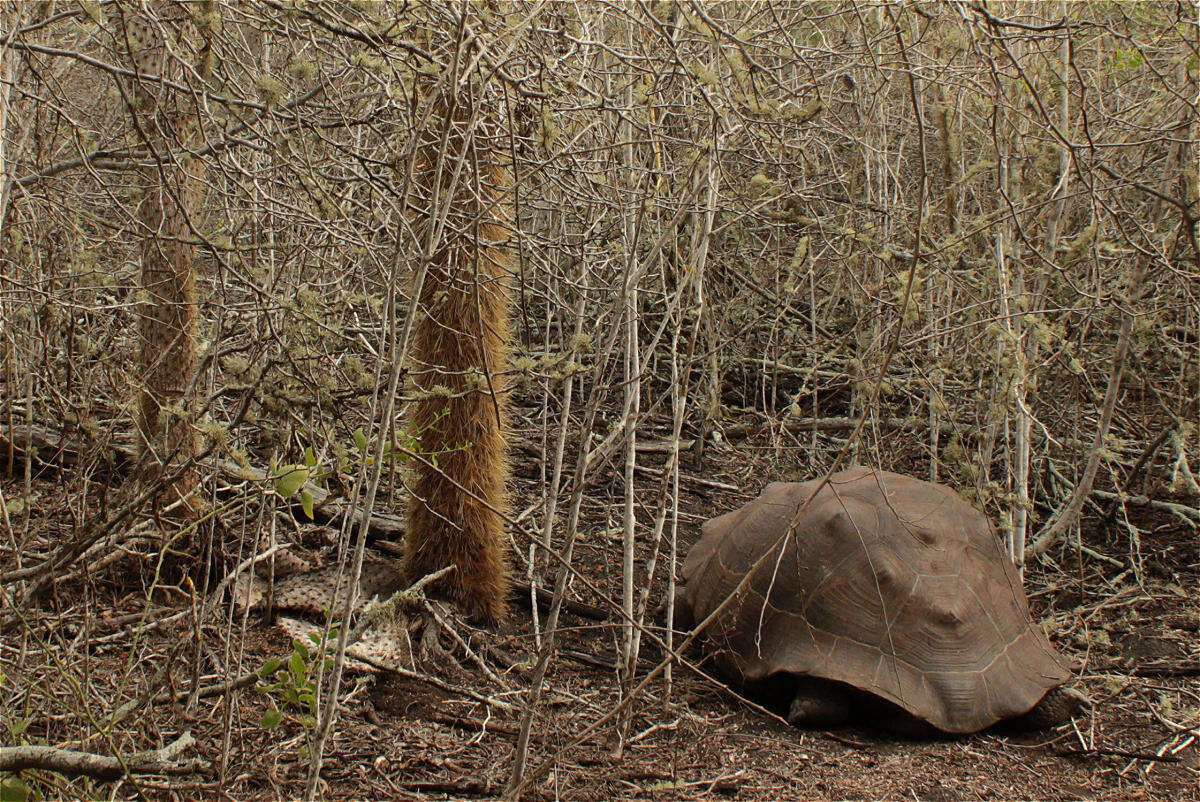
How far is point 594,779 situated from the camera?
3.30m

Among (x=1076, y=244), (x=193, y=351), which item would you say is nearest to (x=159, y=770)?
(x=193, y=351)

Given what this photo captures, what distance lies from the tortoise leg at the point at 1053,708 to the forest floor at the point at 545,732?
0.16 feet

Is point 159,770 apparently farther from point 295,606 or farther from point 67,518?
point 67,518

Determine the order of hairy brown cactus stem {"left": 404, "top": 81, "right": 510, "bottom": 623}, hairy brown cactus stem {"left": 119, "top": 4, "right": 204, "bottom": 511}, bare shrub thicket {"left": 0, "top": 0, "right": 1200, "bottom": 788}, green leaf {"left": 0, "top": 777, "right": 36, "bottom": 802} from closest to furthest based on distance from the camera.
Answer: green leaf {"left": 0, "top": 777, "right": 36, "bottom": 802}
bare shrub thicket {"left": 0, "top": 0, "right": 1200, "bottom": 788}
hairy brown cactus stem {"left": 119, "top": 4, "right": 204, "bottom": 511}
hairy brown cactus stem {"left": 404, "top": 81, "right": 510, "bottom": 623}

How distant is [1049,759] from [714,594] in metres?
1.46

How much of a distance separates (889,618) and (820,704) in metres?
0.44

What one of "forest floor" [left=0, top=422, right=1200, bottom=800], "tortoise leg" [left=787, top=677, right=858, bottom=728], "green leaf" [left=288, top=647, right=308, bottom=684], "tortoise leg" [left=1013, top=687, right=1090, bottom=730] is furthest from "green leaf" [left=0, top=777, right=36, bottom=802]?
"tortoise leg" [left=1013, top=687, right=1090, bottom=730]

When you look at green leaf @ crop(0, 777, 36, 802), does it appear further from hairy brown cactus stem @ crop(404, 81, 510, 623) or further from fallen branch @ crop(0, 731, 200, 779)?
hairy brown cactus stem @ crop(404, 81, 510, 623)

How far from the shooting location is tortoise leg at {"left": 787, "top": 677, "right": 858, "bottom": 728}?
13.0 feet

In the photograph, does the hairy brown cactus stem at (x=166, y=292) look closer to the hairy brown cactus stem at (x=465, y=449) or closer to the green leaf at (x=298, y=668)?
the hairy brown cactus stem at (x=465, y=449)

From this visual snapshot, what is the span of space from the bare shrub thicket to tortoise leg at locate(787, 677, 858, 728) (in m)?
0.72

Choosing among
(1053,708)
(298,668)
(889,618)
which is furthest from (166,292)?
(1053,708)

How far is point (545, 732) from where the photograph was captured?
2945 millimetres

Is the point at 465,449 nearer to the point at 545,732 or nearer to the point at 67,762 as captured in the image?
the point at 545,732
